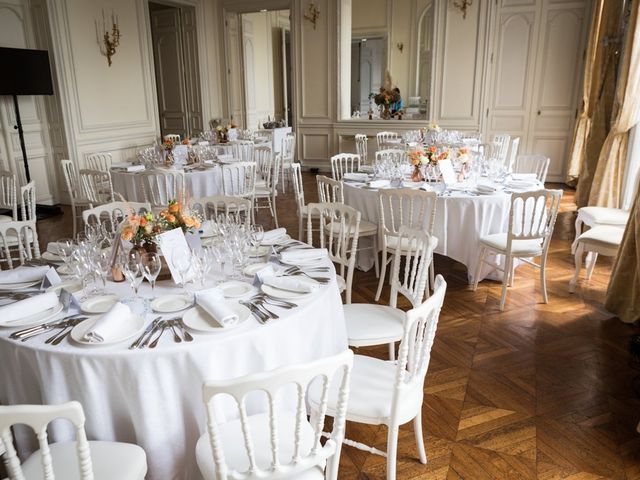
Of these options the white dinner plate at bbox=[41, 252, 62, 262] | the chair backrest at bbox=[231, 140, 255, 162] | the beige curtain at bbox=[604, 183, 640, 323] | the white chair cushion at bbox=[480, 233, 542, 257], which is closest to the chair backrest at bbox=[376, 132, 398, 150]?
the chair backrest at bbox=[231, 140, 255, 162]

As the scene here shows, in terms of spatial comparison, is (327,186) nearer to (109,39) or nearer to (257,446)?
(257,446)

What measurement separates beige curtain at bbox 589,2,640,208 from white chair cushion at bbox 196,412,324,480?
5.22m

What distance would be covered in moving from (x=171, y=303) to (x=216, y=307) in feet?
0.82

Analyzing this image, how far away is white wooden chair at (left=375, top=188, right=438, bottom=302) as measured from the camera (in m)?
3.41

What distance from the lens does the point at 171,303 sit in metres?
1.94

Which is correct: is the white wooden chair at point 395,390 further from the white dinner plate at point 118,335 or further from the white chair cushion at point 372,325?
the white dinner plate at point 118,335

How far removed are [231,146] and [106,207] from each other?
394 cm

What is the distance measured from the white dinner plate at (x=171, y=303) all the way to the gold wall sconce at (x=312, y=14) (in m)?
8.00

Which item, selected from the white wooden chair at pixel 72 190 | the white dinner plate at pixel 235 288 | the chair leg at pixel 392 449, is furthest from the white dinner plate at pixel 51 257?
the white wooden chair at pixel 72 190

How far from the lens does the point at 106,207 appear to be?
10.2ft

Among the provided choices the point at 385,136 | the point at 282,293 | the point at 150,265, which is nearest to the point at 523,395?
the point at 282,293

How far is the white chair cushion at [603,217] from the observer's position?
13.2ft

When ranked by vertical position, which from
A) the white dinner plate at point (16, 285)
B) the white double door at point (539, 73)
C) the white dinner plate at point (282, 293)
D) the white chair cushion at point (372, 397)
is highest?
the white double door at point (539, 73)

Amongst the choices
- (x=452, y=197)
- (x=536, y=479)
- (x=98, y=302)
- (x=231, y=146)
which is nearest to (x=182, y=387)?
(x=98, y=302)
